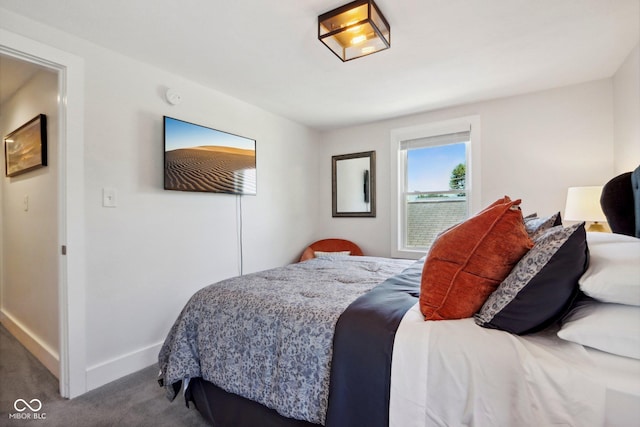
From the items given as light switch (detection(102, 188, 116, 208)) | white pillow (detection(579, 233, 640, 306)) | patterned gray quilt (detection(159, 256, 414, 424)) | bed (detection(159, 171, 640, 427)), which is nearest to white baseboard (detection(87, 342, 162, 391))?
patterned gray quilt (detection(159, 256, 414, 424))

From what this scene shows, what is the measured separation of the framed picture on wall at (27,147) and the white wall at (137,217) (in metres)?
0.56

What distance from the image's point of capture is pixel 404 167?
366 cm

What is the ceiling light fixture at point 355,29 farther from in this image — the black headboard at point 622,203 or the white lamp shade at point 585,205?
the white lamp shade at point 585,205

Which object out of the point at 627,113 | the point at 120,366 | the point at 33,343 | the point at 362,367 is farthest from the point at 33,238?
the point at 627,113

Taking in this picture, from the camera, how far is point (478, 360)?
912 mm

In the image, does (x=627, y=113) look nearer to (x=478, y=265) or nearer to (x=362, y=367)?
(x=478, y=265)

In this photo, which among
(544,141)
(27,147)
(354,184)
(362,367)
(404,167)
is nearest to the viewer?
(362,367)

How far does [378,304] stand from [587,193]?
2.14 m

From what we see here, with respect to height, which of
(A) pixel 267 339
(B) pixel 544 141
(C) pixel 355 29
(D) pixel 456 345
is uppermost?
(C) pixel 355 29

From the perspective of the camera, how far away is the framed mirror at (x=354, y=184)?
3.83 meters

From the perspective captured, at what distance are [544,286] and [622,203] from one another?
1385 millimetres

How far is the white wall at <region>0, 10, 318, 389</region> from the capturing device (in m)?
2.01

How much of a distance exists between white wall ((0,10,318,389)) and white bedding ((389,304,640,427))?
2070mm

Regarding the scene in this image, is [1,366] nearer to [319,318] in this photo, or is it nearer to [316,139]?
[319,318]
